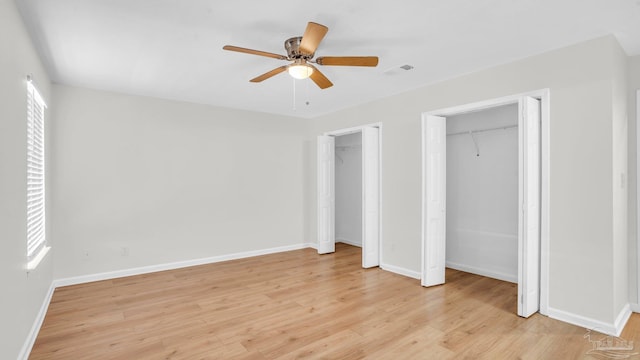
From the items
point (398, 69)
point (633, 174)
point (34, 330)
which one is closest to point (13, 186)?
point (34, 330)

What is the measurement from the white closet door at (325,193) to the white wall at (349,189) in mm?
858

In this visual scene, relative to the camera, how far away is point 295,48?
9.09 ft

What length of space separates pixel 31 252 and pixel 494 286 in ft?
15.9

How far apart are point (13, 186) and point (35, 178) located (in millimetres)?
1060

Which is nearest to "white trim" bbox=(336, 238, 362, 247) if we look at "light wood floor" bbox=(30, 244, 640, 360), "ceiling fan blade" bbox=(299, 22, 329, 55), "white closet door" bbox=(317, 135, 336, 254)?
"white closet door" bbox=(317, 135, 336, 254)

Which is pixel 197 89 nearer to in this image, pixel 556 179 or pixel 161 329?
pixel 161 329

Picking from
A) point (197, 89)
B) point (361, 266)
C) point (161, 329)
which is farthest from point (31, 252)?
point (361, 266)

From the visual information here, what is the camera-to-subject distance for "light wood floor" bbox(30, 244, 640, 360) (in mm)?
2529

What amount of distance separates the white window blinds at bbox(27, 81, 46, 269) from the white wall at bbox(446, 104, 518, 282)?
15.8ft

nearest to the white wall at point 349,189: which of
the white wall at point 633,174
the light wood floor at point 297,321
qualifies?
the light wood floor at point 297,321

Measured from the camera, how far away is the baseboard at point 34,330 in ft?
7.87

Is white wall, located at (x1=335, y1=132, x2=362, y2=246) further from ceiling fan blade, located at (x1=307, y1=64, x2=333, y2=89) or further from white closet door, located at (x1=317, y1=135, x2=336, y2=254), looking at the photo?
ceiling fan blade, located at (x1=307, y1=64, x2=333, y2=89)

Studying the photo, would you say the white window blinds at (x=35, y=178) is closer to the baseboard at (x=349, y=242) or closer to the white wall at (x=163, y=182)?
the white wall at (x=163, y=182)

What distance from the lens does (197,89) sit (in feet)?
14.1
